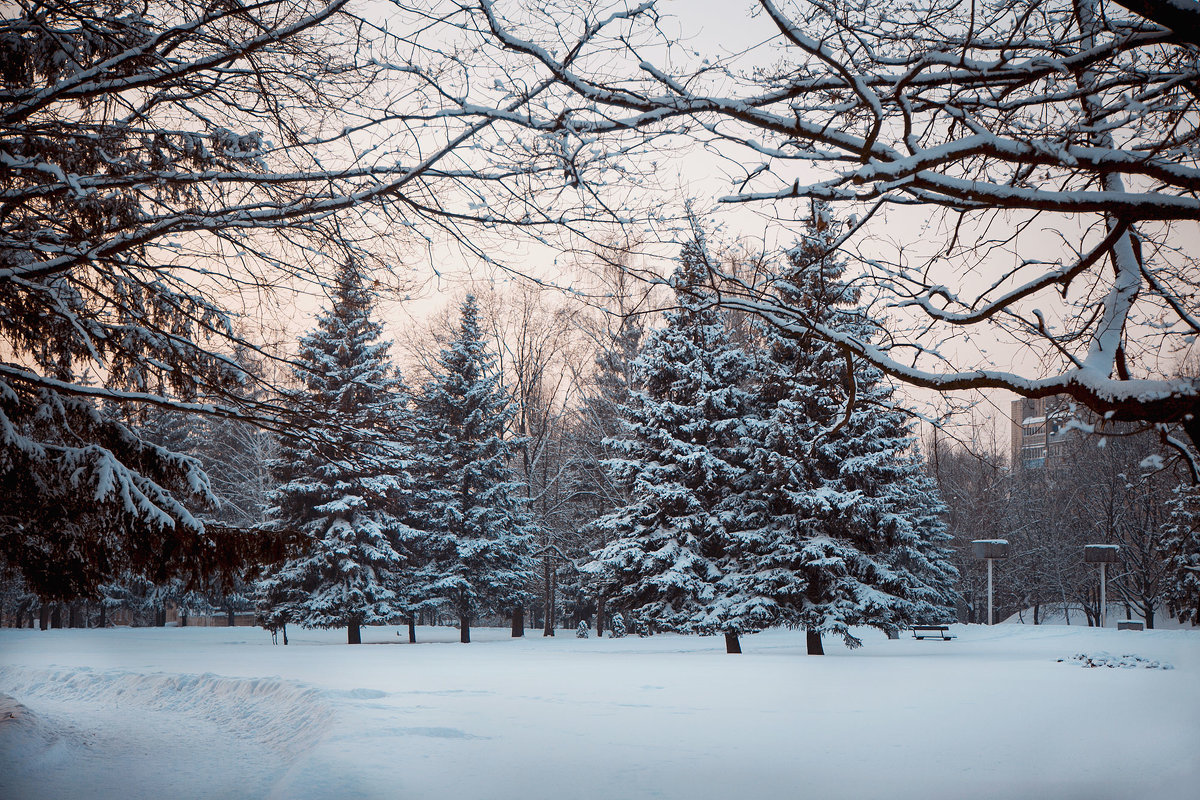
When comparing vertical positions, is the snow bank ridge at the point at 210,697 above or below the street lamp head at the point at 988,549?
below

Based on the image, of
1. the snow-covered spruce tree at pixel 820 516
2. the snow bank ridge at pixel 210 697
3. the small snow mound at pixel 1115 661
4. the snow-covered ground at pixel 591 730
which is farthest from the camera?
the snow-covered spruce tree at pixel 820 516

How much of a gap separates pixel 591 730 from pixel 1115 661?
550 inches

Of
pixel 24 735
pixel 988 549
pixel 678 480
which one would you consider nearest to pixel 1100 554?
pixel 988 549

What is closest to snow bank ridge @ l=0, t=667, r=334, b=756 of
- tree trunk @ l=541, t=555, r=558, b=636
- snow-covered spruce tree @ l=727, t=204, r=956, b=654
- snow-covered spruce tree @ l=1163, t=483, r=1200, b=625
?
snow-covered spruce tree @ l=727, t=204, r=956, b=654

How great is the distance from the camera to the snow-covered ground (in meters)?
6.91

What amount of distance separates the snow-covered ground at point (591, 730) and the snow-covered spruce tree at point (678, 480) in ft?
15.1

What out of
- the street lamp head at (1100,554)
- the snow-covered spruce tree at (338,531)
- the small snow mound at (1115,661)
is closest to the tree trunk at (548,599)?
the snow-covered spruce tree at (338,531)

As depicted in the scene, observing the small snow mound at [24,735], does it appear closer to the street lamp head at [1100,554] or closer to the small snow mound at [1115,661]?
the small snow mound at [1115,661]

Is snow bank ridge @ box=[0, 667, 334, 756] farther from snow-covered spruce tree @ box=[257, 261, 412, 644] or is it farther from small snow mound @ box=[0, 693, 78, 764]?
snow-covered spruce tree @ box=[257, 261, 412, 644]

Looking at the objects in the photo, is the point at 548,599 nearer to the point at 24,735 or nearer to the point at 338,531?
the point at 338,531

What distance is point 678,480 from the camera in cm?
2308

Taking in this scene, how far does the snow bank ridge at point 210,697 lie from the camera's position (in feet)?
31.9

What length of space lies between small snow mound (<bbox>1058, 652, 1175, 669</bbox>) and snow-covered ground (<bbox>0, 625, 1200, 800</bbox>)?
498mm

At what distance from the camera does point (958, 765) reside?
773cm
